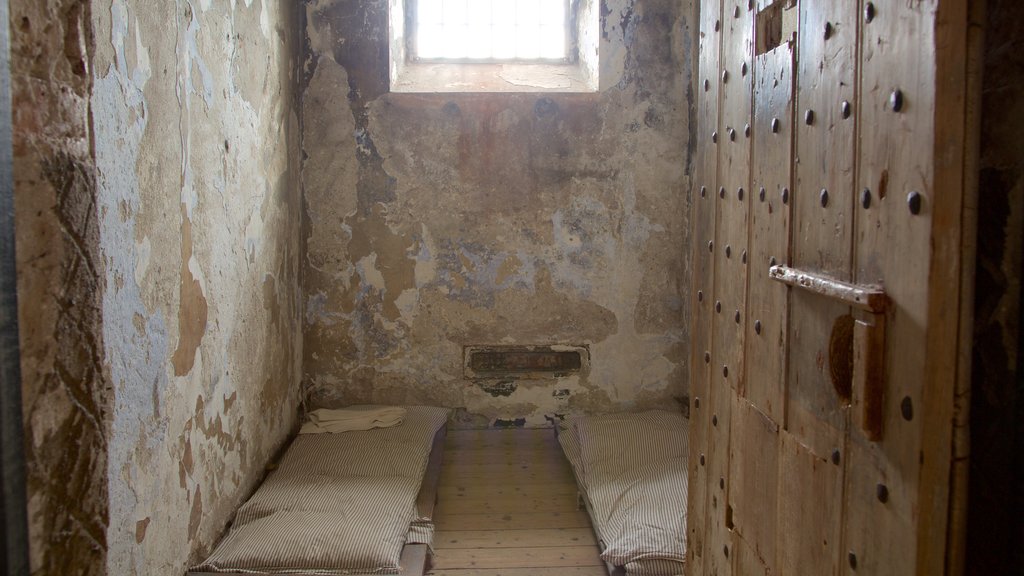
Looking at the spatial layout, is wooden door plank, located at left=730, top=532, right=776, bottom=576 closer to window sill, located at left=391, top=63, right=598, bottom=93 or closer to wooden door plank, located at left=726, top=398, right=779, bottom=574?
wooden door plank, located at left=726, top=398, right=779, bottom=574

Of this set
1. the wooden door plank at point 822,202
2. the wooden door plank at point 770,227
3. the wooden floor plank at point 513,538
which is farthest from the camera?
the wooden floor plank at point 513,538

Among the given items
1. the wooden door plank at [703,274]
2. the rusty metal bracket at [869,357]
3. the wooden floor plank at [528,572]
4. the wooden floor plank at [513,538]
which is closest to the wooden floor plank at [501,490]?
the wooden floor plank at [513,538]

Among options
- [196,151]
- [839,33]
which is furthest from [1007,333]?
[196,151]

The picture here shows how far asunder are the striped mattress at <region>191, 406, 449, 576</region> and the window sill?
1610mm

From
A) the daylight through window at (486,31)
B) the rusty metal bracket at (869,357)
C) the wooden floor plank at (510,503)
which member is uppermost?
the daylight through window at (486,31)

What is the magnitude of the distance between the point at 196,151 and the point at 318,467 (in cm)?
135

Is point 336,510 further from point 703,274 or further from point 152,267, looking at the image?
point 703,274

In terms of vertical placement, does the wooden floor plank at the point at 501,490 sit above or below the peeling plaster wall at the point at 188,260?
below

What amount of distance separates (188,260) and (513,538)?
1.42 meters

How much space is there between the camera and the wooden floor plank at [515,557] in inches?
98.4

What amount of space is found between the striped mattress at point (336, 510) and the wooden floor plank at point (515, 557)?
10 centimetres

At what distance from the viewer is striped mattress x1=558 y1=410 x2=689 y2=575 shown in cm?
240

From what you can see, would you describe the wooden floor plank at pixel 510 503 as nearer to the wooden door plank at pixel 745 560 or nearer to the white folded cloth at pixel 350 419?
the white folded cloth at pixel 350 419

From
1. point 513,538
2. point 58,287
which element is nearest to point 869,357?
point 58,287
